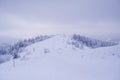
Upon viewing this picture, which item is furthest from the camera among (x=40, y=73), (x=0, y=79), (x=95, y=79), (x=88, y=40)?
(x=88, y=40)

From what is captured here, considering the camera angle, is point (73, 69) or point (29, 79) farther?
point (73, 69)

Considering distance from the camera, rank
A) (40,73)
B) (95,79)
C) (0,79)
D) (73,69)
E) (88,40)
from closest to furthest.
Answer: (95,79) < (0,79) < (40,73) < (73,69) < (88,40)

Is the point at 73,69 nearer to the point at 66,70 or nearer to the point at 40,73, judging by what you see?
the point at 66,70

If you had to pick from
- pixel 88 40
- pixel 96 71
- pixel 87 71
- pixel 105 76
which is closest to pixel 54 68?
pixel 87 71

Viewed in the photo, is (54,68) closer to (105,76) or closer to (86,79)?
(86,79)

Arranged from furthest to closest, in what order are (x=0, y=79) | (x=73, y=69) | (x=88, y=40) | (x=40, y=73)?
(x=88, y=40) → (x=73, y=69) → (x=40, y=73) → (x=0, y=79)

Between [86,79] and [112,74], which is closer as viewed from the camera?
[86,79]

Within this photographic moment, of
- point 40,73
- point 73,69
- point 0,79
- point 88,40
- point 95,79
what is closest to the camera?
point 95,79

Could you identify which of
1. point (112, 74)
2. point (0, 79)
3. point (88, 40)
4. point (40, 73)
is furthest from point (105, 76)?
point (88, 40)
